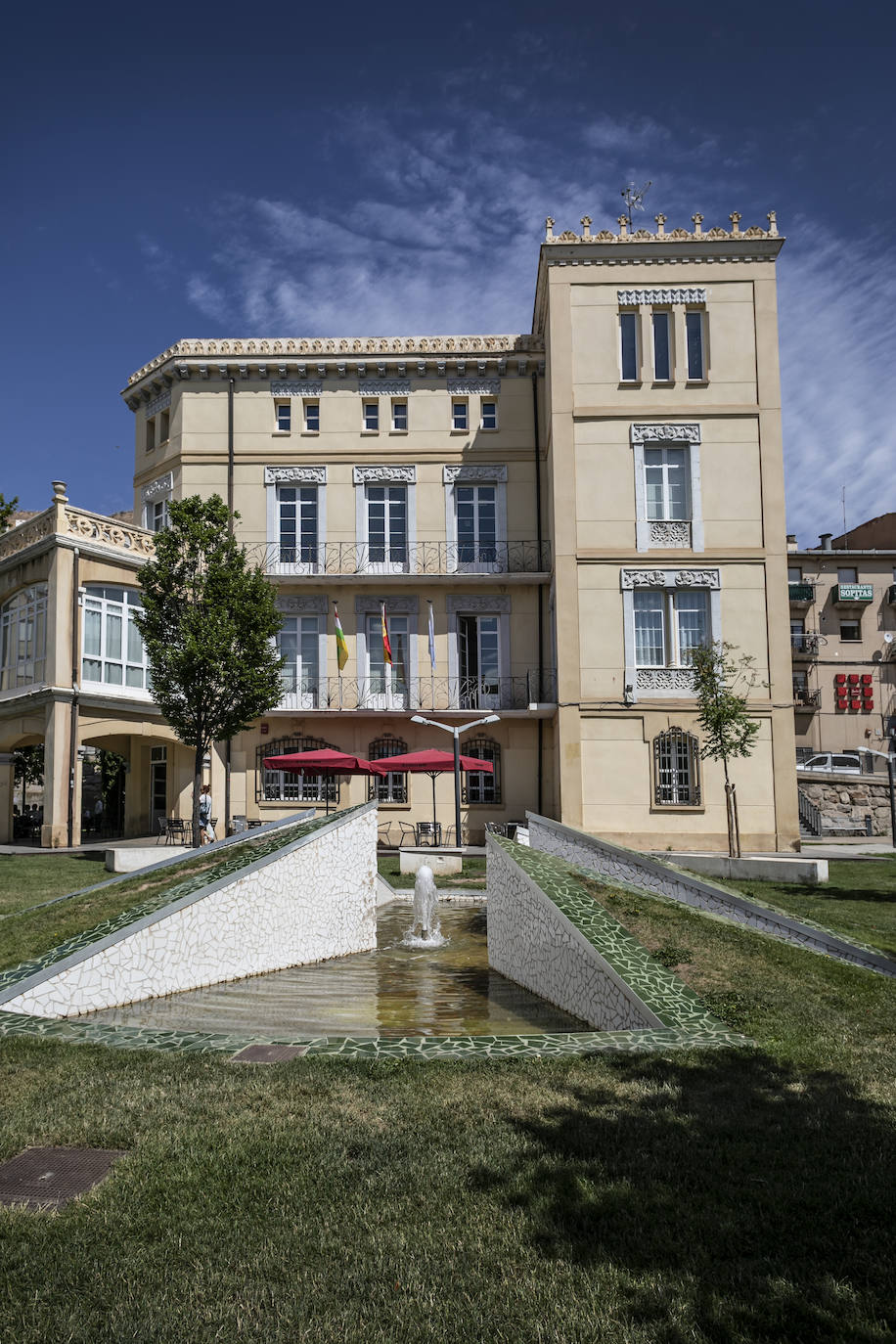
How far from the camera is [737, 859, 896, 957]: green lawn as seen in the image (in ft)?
38.7

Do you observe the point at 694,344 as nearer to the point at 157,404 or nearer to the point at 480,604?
the point at 480,604

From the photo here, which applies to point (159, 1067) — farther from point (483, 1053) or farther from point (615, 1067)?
point (615, 1067)

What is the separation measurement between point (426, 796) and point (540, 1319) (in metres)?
26.5

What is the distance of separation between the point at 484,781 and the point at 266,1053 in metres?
23.5

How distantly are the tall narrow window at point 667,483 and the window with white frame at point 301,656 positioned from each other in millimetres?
11127

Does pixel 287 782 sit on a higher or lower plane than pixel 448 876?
higher

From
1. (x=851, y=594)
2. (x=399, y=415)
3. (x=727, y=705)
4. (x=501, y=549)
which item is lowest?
(x=727, y=705)

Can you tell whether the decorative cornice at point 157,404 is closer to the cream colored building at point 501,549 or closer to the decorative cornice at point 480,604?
the cream colored building at point 501,549

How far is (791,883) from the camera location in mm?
17734

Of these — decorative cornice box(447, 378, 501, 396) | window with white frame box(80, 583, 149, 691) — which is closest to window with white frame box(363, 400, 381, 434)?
decorative cornice box(447, 378, 501, 396)

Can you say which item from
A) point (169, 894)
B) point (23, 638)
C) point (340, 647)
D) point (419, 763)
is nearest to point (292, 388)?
point (340, 647)

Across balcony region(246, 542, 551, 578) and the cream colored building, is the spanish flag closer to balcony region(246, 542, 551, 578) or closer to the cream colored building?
the cream colored building

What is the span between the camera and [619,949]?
8414 mm

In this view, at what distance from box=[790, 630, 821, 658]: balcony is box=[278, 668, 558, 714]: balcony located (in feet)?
80.1
